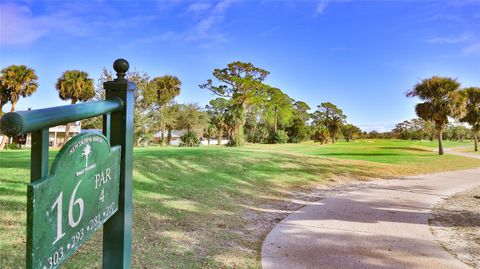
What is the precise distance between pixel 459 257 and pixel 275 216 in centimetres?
317

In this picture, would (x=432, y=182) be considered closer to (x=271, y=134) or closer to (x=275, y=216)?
(x=275, y=216)

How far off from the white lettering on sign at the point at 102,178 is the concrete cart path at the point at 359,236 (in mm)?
2850

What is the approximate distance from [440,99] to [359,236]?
23974 mm

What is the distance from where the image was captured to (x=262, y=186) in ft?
32.2

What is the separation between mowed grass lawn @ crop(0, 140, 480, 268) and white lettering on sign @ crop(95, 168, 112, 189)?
2295mm

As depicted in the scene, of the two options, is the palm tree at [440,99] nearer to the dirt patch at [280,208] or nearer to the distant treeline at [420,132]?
the dirt patch at [280,208]

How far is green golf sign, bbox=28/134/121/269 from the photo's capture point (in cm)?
112

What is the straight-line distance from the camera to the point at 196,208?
652 cm

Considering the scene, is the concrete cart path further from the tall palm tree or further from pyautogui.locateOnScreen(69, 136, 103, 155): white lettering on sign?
the tall palm tree

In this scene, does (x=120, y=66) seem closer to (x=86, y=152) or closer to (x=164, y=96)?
(x=86, y=152)

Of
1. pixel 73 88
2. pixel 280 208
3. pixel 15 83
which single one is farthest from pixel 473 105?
pixel 15 83

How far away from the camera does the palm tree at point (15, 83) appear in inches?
1169

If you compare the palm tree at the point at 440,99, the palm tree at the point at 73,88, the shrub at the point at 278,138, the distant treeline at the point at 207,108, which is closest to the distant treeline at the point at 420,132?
the distant treeline at the point at 207,108

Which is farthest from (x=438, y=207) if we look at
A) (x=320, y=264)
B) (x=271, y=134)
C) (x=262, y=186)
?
(x=271, y=134)
